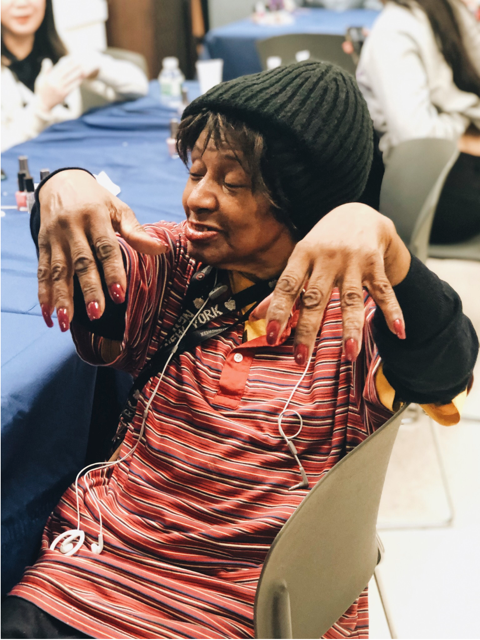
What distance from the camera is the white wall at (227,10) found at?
17.2 feet

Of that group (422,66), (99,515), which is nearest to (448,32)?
(422,66)

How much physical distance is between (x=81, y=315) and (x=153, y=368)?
13 cm

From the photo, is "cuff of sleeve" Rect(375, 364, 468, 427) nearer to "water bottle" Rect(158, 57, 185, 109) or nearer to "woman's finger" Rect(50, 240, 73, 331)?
"woman's finger" Rect(50, 240, 73, 331)

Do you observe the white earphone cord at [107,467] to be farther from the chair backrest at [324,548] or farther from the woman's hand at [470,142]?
the woman's hand at [470,142]

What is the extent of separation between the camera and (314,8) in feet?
17.2

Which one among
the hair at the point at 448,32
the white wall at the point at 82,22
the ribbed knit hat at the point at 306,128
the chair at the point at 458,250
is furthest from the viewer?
the white wall at the point at 82,22

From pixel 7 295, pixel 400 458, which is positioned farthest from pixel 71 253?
pixel 400 458

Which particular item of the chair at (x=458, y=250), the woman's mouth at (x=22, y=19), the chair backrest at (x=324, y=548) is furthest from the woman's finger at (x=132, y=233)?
the woman's mouth at (x=22, y=19)

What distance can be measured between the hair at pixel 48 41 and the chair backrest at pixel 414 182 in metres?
1.46

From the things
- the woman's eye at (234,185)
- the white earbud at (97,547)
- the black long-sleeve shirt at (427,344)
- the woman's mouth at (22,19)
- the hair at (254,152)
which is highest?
the woman's mouth at (22,19)

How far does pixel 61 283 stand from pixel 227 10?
17.4 ft

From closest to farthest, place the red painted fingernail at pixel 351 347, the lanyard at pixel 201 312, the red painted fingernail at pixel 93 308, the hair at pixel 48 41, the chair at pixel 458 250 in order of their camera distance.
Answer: the red painted fingernail at pixel 351 347 < the red painted fingernail at pixel 93 308 < the lanyard at pixel 201 312 < the chair at pixel 458 250 < the hair at pixel 48 41

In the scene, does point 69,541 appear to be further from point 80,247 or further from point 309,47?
point 309,47

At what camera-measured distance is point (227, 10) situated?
5273 millimetres
